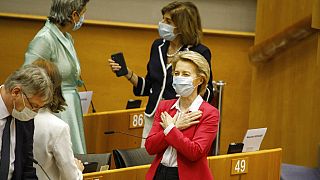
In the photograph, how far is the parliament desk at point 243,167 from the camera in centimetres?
528

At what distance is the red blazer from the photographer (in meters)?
4.55

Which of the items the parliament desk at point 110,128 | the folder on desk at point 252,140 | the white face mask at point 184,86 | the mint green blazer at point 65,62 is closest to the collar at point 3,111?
the white face mask at point 184,86

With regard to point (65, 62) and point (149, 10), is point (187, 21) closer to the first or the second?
point (65, 62)

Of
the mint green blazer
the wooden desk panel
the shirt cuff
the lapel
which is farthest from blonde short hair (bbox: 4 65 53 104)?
the wooden desk panel

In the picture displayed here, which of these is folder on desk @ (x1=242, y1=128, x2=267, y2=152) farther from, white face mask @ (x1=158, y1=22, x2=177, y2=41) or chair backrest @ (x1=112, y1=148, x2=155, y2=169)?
white face mask @ (x1=158, y1=22, x2=177, y2=41)

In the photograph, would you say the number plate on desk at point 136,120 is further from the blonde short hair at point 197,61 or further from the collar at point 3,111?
the collar at point 3,111

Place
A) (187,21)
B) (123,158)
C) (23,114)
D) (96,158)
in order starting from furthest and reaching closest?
(187,21), (123,158), (96,158), (23,114)

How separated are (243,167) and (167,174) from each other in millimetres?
971

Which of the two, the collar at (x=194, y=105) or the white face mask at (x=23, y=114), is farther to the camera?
the collar at (x=194, y=105)

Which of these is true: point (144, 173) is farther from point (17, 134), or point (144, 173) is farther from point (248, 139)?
point (17, 134)

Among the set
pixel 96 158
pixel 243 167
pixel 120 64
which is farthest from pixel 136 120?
pixel 96 158

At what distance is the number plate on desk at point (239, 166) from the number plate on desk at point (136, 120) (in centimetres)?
131

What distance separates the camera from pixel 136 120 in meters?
6.57

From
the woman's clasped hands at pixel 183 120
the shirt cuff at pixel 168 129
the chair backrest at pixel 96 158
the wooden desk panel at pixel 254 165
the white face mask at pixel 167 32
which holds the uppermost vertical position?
the white face mask at pixel 167 32
